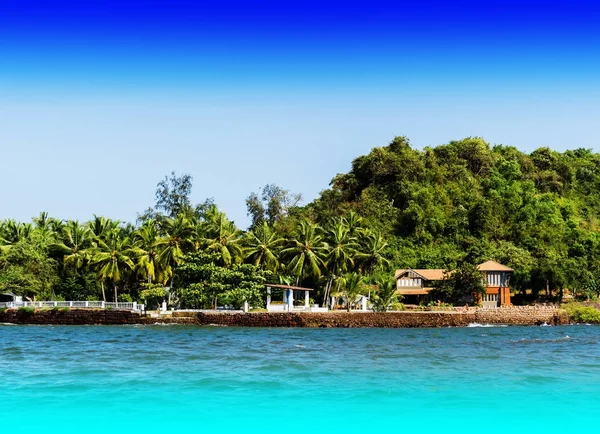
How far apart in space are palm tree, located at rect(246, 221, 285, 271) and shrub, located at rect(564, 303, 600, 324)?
29.0 meters

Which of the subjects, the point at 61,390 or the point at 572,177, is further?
the point at 572,177

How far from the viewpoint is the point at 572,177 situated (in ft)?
419

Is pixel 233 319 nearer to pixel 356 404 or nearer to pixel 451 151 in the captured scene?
pixel 356 404

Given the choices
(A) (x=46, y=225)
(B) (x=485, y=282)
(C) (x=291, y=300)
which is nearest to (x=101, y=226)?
(A) (x=46, y=225)

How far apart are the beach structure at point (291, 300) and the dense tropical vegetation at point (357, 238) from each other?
138 cm

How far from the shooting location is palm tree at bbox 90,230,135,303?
230 ft

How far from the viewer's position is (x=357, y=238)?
78.8 metres

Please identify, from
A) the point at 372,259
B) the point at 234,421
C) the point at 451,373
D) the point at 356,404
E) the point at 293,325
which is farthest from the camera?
the point at 372,259

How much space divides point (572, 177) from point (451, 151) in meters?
23.6

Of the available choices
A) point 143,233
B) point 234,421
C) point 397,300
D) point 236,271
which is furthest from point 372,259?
point 234,421

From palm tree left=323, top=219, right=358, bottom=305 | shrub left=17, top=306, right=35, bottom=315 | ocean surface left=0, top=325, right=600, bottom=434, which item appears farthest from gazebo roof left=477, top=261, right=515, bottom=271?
shrub left=17, top=306, right=35, bottom=315

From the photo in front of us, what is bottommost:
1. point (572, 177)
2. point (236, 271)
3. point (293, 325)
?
point (293, 325)

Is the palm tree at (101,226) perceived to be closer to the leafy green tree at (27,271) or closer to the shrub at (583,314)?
the leafy green tree at (27,271)

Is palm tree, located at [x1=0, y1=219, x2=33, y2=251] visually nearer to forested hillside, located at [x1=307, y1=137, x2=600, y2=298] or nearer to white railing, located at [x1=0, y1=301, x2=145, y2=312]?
white railing, located at [x1=0, y1=301, x2=145, y2=312]
